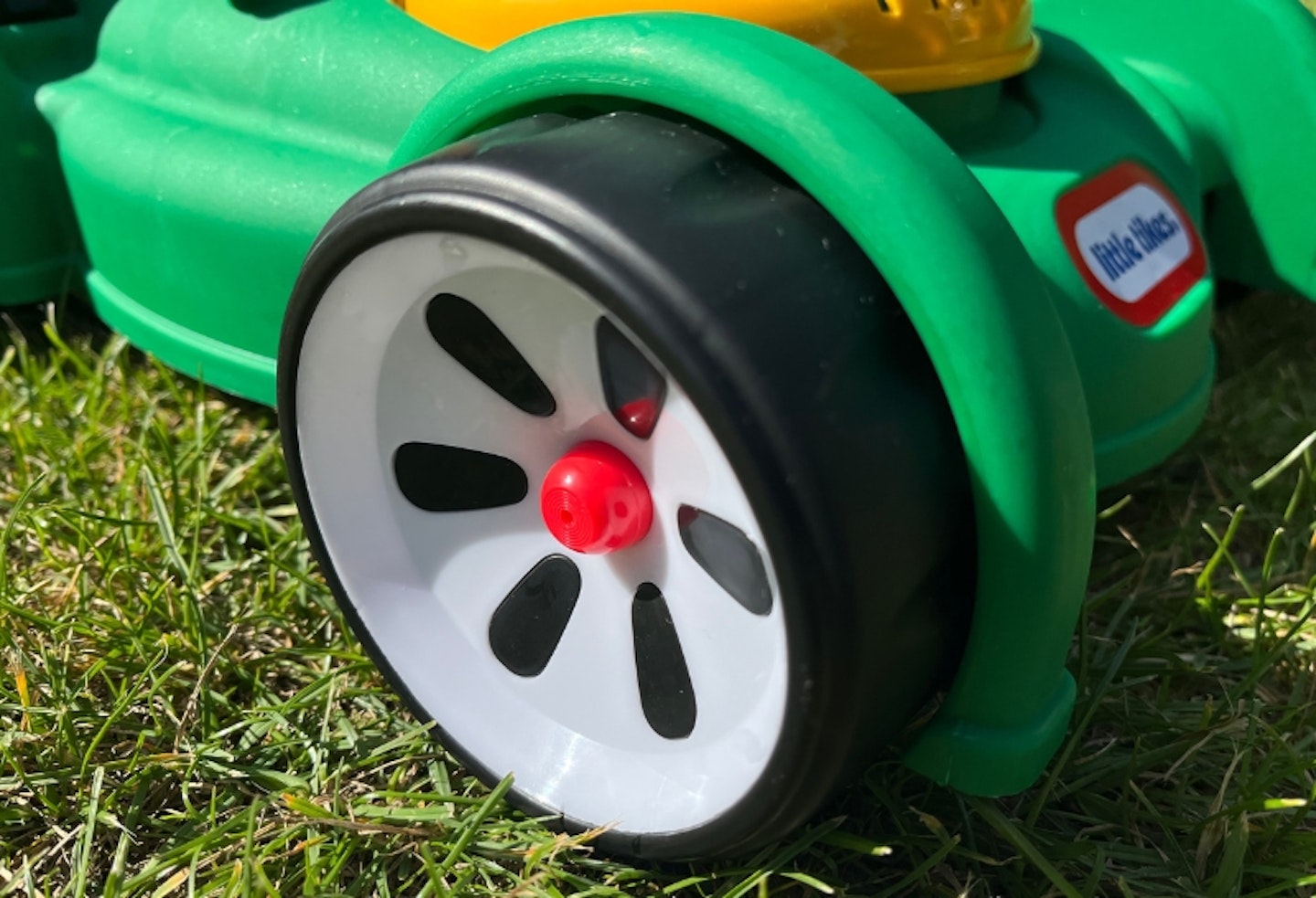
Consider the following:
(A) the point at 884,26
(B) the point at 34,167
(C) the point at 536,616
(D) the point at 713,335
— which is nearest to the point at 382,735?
(C) the point at 536,616

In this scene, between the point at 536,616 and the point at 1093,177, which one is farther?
the point at 1093,177

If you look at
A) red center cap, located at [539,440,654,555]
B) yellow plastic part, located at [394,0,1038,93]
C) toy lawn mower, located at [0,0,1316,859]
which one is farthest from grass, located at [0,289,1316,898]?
yellow plastic part, located at [394,0,1038,93]

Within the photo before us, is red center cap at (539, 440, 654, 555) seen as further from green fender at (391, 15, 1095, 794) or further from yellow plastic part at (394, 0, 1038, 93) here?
yellow plastic part at (394, 0, 1038, 93)

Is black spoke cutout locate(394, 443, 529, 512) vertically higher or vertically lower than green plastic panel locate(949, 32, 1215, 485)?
lower

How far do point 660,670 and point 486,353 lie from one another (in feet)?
0.69

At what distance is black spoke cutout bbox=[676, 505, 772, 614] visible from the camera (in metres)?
0.65

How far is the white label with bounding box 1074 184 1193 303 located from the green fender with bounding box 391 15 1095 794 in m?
0.30

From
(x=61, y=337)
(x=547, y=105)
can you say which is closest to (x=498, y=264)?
(x=547, y=105)

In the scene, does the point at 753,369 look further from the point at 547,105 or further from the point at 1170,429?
the point at 1170,429

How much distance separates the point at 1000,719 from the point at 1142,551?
398mm

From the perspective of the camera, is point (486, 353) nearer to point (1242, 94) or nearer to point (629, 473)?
point (629, 473)

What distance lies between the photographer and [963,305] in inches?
23.2

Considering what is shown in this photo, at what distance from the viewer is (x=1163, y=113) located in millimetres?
1036

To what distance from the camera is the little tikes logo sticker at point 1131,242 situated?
34.9 inches
